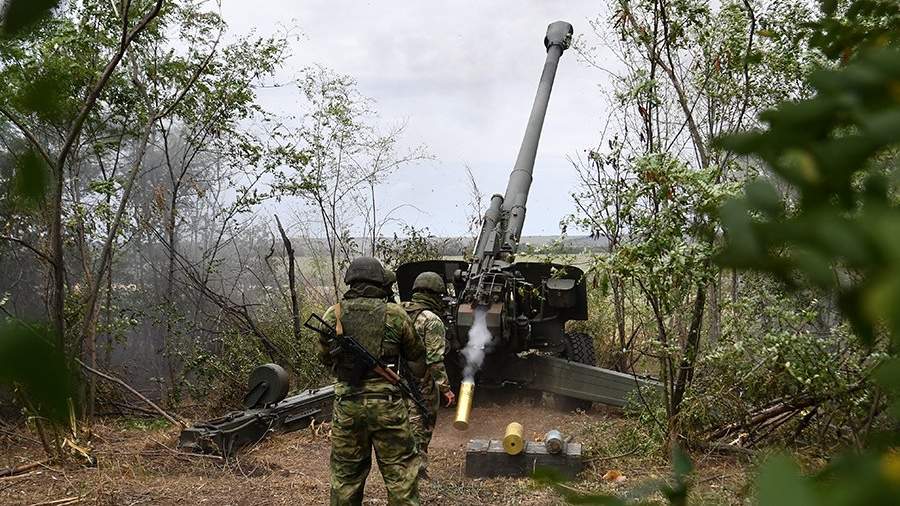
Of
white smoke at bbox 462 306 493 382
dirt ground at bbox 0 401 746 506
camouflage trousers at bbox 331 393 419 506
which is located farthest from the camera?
white smoke at bbox 462 306 493 382

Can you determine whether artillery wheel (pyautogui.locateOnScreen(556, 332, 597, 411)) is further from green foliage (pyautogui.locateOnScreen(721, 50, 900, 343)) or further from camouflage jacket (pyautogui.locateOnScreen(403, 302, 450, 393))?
green foliage (pyautogui.locateOnScreen(721, 50, 900, 343))

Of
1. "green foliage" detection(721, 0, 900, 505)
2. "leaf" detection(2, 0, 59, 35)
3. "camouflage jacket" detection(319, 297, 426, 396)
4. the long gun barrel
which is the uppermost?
the long gun barrel

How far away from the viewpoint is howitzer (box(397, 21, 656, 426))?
8195 millimetres

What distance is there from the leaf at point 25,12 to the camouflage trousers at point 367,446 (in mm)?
4632

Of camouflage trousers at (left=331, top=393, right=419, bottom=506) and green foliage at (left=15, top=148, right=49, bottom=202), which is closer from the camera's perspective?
green foliage at (left=15, top=148, right=49, bottom=202)

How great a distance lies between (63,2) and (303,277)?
12.0 m

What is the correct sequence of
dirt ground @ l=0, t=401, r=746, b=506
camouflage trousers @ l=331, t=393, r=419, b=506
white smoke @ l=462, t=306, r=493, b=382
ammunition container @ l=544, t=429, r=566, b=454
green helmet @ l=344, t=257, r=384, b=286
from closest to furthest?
1. camouflage trousers @ l=331, t=393, r=419, b=506
2. green helmet @ l=344, t=257, r=384, b=286
3. dirt ground @ l=0, t=401, r=746, b=506
4. ammunition container @ l=544, t=429, r=566, b=454
5. white smoke @ l=462, t=306, r=493, b=382

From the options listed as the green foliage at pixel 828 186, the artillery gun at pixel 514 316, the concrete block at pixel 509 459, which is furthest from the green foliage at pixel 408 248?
the green foliage at pixel 828 186

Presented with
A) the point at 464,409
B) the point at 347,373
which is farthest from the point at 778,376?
the point at 347,373

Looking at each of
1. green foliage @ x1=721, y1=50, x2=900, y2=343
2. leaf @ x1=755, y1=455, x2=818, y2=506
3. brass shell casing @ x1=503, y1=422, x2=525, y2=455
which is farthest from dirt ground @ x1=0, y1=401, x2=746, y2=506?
leaf @ x1=755, y1=455, x2=818, y2=506

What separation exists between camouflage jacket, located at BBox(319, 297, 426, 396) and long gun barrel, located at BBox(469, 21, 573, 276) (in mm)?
2985

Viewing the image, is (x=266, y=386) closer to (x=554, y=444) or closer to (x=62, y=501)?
(x=62, y=501)

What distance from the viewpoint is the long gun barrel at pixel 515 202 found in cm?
851

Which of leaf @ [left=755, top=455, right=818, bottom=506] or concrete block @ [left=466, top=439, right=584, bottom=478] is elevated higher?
leaf @ [left=755, top=455, right=818, bottom=506]
